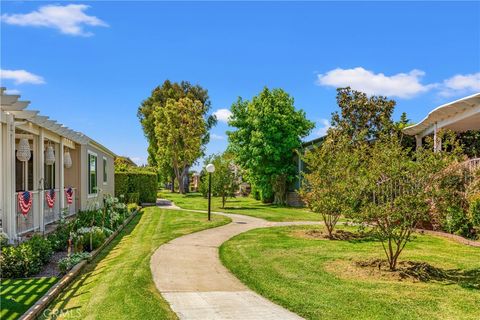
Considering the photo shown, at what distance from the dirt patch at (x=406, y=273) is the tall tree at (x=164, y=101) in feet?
125

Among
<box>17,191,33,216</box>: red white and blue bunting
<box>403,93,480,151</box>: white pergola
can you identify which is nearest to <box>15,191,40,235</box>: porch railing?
<box>17,191,33,216</box>: red white and blue bunting

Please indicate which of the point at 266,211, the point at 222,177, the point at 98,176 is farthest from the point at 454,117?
the point at 98,176

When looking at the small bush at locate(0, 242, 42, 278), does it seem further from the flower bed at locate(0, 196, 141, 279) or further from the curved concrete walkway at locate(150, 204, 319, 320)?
the curved concrete walkway at locate(150, 204, 319, 320)

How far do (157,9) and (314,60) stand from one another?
7.05 metres

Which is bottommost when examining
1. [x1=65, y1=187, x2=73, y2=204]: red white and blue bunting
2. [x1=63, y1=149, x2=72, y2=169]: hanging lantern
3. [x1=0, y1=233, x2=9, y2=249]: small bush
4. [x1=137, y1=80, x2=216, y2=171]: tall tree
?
[x1=0, y1=233, x2=9, y2=249]: small bush

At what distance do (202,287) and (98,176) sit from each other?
14616mm

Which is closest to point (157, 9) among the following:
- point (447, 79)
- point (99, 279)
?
point (99, 279)

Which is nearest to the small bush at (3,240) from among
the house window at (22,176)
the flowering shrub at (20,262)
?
the flowering shrub at (20,262)

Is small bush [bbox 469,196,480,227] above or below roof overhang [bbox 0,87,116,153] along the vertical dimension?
below

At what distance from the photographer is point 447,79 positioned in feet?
58.1

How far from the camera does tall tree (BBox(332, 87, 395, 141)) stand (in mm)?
23234

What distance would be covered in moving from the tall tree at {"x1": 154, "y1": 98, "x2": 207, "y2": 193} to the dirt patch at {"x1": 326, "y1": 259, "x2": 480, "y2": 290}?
32.9m

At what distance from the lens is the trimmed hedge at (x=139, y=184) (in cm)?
2598

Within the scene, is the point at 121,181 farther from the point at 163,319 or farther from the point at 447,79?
the point at 163,319
